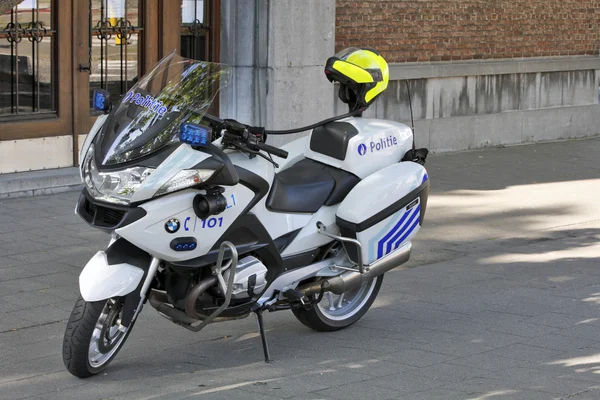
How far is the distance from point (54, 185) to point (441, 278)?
448 centimetres

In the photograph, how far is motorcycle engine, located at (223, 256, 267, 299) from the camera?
5574 mm

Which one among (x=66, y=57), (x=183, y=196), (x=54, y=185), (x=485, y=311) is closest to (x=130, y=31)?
(x=66, y=57)

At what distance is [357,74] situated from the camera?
6227 millimetres

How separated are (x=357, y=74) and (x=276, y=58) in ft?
20.5

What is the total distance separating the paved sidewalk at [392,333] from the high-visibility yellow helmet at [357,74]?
4.57ft

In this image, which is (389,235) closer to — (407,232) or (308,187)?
(407,232)

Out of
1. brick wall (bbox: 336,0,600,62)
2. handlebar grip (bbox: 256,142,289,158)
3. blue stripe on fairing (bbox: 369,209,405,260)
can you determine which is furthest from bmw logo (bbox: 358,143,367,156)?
brick wall (bbox: 336,0,600,62)

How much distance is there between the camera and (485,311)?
276 inches

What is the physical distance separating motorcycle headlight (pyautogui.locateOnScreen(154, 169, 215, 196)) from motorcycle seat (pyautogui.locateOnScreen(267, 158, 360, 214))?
679mm

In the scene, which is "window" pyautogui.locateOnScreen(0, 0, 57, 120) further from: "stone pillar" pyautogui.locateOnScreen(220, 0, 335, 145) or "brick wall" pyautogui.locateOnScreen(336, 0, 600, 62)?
"brick wall" pyautogui.locateOnScreen(336, 0, 600, 62)

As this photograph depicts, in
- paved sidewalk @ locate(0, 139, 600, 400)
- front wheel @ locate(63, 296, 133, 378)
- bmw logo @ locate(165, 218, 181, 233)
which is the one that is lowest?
paved sidewalk @ locate(0, 139, 600, 400)

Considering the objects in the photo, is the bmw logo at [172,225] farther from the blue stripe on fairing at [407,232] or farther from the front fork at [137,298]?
the blue stripe on fairing at [407,232]

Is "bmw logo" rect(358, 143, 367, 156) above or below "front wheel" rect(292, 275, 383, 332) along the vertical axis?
above

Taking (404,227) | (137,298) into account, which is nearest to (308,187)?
(404,227)
